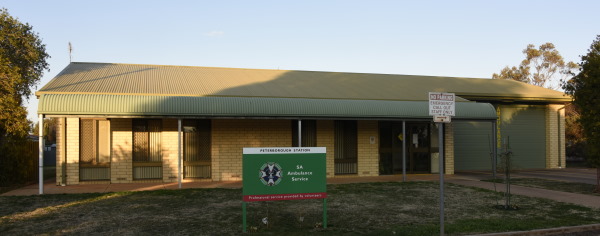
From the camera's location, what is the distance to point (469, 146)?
22.3 m

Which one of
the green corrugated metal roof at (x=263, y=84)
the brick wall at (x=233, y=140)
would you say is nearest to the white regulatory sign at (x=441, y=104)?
the green corrugated metal roof at (x=263, y=84)

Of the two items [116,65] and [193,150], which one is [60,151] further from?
[116,65]

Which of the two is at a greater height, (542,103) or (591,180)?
(542,103)

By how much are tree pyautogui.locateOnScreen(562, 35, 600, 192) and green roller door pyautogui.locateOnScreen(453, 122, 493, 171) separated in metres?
8.36

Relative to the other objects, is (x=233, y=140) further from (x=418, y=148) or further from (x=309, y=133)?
(x=418, y=148)

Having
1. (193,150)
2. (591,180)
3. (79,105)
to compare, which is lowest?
(591,180)

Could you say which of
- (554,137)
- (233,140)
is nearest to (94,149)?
(233,140)

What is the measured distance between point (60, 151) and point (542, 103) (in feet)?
70.3

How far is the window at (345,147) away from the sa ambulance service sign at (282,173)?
9.50m

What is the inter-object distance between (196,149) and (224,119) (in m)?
1.46

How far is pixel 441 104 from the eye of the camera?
710cm

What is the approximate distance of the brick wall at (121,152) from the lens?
51.7 feet

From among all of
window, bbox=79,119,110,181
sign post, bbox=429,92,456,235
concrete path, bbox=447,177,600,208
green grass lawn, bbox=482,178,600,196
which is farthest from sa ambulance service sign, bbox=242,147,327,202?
green grass lawn, bbox=482,178,600,196

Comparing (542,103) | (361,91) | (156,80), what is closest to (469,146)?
(542,103)
